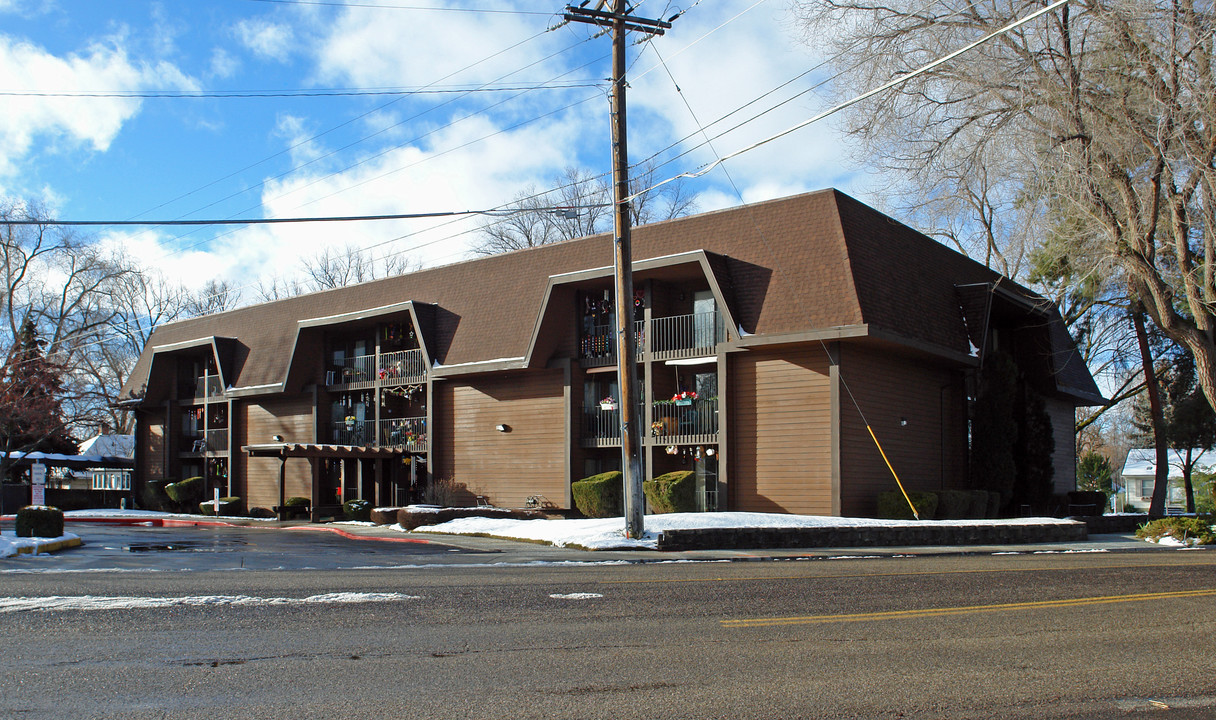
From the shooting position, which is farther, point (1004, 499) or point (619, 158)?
point (1004, 499)

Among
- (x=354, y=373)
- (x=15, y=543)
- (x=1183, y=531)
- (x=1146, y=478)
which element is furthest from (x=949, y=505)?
(x=1146, y=478)

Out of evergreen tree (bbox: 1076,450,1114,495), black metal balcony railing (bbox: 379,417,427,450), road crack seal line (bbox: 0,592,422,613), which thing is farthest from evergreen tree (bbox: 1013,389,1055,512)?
evergreen tree (bbox: 1076,450,1114,495)

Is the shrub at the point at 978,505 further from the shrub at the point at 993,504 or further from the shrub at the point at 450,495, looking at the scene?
the shrub at the point at 450,495

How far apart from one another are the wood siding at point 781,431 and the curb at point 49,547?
14078mm

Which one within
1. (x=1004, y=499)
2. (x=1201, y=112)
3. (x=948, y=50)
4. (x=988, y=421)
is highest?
(x=948, y=50)

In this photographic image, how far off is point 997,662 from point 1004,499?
21557 millimetres

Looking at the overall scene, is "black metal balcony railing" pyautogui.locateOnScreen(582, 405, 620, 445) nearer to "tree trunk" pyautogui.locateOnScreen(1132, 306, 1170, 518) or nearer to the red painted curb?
the red painted curb

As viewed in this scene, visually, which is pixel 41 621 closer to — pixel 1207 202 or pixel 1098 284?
pixel 1207 202

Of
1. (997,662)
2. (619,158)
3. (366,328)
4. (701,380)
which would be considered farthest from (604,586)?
(366,328)

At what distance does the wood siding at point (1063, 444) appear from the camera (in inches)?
1276

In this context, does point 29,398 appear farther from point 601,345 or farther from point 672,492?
point 672,492

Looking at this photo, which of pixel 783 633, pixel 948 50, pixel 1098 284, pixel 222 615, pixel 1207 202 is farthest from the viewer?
pixel 1098 284

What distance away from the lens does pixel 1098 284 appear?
27391 mm

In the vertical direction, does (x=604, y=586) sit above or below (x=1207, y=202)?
below
